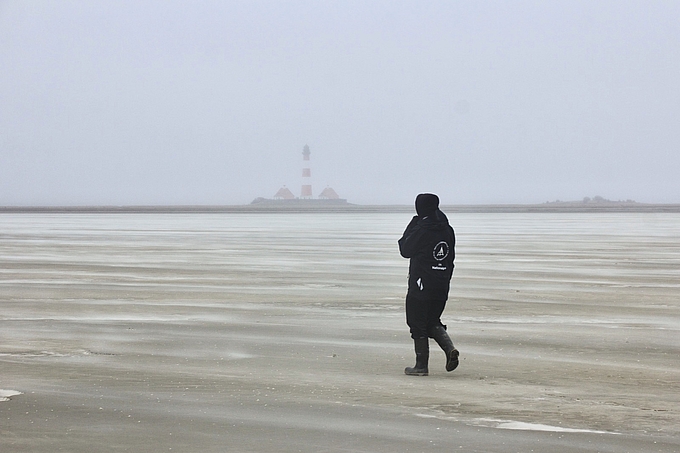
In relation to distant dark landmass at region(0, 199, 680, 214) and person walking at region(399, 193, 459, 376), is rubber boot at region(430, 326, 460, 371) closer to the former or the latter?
person walking at region(399, 193, 459, 376)

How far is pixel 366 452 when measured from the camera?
650 cm

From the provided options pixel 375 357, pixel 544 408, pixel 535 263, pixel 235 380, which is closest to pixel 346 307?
pixel 375 357

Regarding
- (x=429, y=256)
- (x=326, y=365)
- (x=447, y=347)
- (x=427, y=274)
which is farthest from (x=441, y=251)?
(x=326, y=365)

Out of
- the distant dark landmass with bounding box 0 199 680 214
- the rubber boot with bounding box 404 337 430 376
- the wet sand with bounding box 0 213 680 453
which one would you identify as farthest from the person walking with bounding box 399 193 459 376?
the distant dark landmass with bounding box 0 199 680 214

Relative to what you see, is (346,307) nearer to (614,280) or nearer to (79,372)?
(79,372)

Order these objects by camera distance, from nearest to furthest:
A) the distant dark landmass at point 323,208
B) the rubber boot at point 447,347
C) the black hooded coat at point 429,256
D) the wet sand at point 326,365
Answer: the wet sand at point 326,365 < the rubber boot at point 447,347 < the black hooded coat at point 429,256 < the distant dark landmass at point 323,208

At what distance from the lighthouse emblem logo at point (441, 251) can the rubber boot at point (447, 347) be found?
0.72 m

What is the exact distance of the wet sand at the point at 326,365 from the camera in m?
7.04

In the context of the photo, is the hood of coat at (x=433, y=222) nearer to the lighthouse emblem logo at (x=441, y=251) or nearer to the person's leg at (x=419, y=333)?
the lighthouse emblem logo at (x=441, y=251)

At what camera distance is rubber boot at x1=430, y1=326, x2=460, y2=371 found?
930 centimetres

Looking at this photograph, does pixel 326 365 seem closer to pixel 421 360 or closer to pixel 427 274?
pixel 421 360

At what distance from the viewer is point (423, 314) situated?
31.3ft

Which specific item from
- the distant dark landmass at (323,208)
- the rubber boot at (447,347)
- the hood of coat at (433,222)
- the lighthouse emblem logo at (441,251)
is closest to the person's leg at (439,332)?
the rubber boot at (447,347)

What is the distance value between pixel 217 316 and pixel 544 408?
7.28 metres
